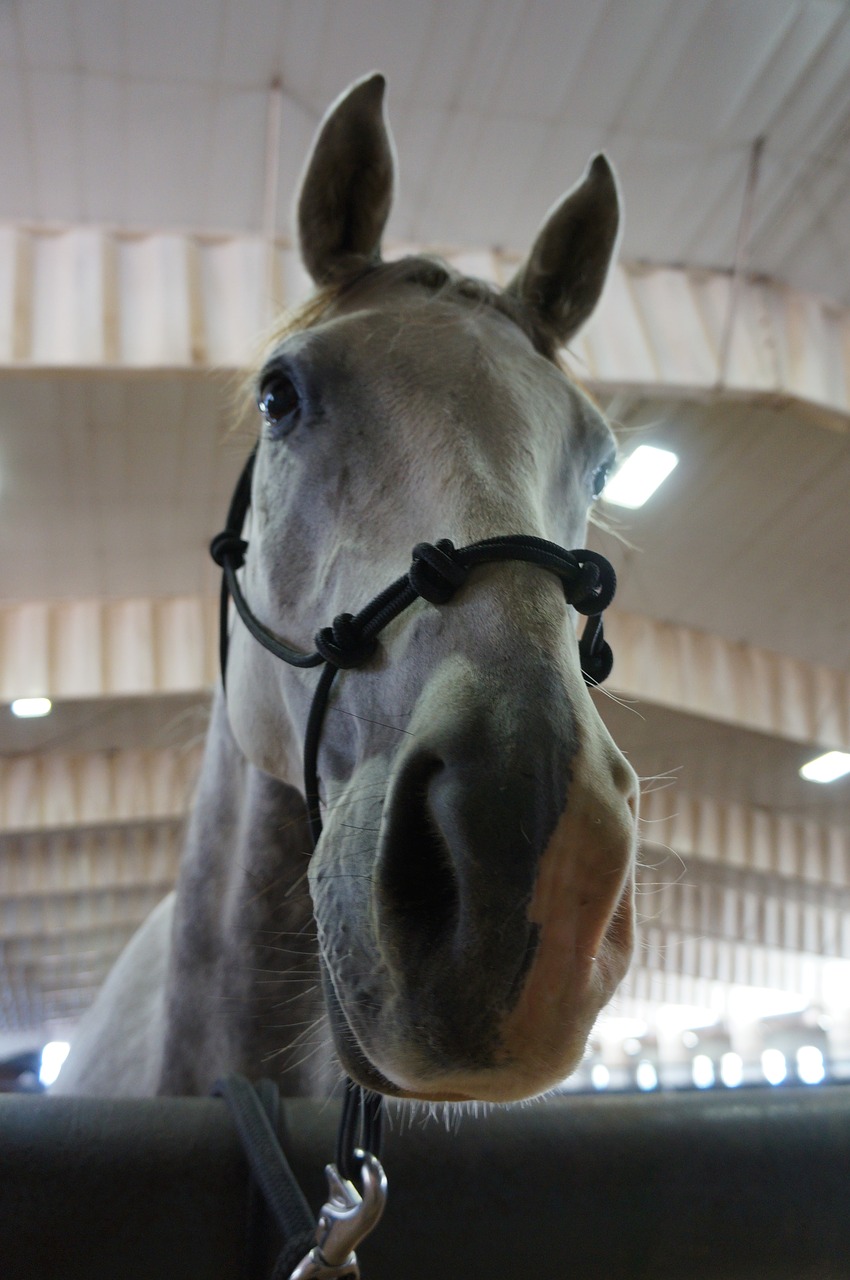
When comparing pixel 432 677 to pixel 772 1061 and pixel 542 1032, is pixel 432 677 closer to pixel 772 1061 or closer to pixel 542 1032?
pixel 542 1032

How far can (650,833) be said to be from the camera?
44.9 ft

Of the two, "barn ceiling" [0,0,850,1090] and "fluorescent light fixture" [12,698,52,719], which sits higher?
"barn ceiling" [0,0,850,1090]

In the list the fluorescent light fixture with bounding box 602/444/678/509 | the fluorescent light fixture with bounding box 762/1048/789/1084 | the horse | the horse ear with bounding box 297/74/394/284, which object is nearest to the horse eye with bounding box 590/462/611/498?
the horse

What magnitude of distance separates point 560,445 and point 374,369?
0.31m

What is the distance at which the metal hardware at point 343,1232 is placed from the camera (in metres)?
0.75

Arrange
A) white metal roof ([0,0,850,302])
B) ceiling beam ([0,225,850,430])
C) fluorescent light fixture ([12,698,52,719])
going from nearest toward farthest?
white metal roof ([0,0,850,302])
ceiling beam ([0,225,850,430])
fluorescent light fixture ([12,698,52,719])

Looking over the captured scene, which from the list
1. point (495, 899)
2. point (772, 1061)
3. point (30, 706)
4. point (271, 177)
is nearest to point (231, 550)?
point (495, 899)

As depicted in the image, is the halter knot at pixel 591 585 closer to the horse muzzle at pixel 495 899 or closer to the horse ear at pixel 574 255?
the horse muzzle at pixel 495 899

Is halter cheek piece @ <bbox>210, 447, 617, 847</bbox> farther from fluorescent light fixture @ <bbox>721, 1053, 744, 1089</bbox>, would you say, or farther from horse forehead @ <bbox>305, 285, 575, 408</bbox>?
fluorescent light fixture @ <bbox>721, 1053, 744, 1089</bbox>

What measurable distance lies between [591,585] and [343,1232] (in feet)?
2.24

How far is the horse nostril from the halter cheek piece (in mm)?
219

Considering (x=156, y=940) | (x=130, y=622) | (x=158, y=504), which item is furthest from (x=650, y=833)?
(x=156, y=940)

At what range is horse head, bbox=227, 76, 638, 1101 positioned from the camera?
75cm

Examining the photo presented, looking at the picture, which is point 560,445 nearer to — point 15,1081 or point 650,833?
point 15,1081
